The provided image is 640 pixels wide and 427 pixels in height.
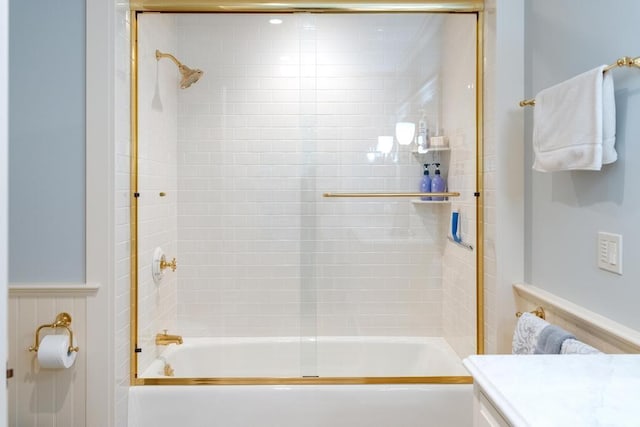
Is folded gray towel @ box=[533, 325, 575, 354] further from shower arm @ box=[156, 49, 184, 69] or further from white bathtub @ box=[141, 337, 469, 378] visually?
shower arm @ box=[156, 49, 184, 69]

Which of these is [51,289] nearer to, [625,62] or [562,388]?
[562,388]

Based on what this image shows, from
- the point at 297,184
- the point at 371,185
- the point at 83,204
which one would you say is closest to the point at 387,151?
the point at 371,185

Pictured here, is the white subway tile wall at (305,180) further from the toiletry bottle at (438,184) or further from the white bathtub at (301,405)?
the white bathtub at (301,405)

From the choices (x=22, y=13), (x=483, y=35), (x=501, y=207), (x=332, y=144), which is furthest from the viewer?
(x=332, y=144)

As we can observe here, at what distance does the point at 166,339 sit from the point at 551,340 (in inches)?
73.2

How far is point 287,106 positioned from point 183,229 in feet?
2.83

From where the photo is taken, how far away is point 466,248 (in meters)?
2.45

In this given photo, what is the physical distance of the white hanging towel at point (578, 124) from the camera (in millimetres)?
1449

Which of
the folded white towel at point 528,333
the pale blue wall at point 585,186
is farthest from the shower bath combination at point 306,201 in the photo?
the folded white towel at point 528,333

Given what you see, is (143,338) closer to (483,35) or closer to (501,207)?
(501,207)

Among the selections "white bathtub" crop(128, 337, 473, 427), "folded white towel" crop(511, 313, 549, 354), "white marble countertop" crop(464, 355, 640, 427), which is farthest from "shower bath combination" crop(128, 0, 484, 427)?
"white marble countertop" crop(464, 355, 640, 427)

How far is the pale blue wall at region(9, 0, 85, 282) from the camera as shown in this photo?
2.01 meters

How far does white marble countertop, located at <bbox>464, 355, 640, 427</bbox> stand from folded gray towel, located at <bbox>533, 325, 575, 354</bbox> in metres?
0.36

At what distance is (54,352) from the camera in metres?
1.92
